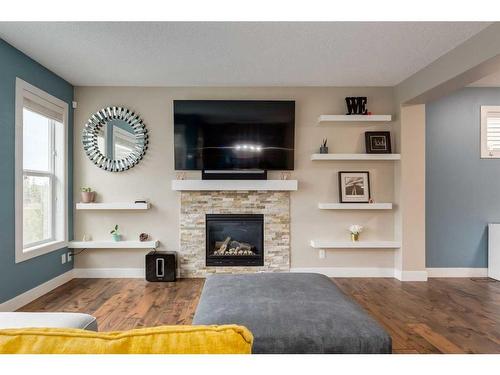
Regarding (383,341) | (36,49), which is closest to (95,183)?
(36,49)

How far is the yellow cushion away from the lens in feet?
2.17

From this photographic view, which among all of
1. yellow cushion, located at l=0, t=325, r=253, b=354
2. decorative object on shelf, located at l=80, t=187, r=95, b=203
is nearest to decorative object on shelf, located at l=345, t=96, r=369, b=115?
decorative object on shelf, located at l=80, t=187, r=95, b=203

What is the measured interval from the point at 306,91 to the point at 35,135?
10.5 ft

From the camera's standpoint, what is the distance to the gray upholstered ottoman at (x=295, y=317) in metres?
1.58

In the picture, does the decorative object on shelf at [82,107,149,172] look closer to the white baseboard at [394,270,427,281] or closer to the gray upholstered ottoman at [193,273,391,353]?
the gray upholstered ottoman at [193,273,391,353]

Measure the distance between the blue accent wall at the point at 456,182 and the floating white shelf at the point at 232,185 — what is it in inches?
73.0

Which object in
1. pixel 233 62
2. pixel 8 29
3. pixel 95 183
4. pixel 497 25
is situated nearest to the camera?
pixel 497 25

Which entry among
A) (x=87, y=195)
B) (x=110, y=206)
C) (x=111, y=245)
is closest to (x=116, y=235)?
(x=111, y=245)

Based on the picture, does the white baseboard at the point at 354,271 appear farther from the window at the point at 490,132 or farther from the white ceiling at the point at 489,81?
the white ceiling at the point at 489,81

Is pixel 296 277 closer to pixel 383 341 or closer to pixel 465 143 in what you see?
pixel 383 341

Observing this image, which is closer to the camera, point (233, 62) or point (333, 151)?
point (233, 62)

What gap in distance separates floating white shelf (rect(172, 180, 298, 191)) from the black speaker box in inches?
33.8

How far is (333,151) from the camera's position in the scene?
455 centimetres

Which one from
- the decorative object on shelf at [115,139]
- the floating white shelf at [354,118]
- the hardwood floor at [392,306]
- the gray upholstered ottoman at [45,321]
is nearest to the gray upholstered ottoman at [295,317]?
the gray upholstered ottoman at [45,321]
